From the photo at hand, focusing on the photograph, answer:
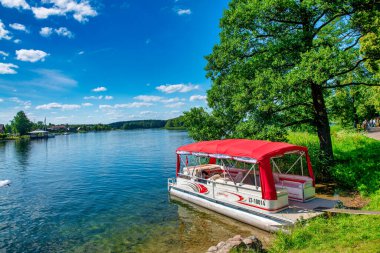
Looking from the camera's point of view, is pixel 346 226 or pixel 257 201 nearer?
pixel 346 226

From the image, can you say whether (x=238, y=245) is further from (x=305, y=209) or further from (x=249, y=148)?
(x=249, y=148)

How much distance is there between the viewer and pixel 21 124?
5763 inches

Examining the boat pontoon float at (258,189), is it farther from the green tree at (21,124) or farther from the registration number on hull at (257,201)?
the green tree at (21,124)

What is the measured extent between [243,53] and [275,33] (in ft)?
8.46

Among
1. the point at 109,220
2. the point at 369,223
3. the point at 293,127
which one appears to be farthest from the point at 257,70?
the point at 109,220

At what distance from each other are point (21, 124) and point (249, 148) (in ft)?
526

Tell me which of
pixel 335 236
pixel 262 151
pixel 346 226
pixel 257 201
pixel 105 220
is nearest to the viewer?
pixel 335 236

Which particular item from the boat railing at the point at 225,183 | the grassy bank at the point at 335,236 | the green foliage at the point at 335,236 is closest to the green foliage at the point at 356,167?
the grassy bank at the point at 335,236

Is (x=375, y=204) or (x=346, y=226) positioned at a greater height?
(x=375, y=204)

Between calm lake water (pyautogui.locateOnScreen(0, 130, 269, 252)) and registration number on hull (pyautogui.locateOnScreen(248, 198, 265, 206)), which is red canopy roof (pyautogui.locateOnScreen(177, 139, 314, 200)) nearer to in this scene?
registration number on hull (pyautogui.locateOnScreen(248, 198, 265, 206))

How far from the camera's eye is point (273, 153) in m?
14.5

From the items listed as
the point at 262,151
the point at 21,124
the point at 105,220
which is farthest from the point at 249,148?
the point at 21,124

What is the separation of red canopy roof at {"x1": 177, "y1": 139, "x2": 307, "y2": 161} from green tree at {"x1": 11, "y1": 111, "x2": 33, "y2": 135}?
156023 millimetres

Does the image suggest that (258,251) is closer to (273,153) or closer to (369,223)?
(369,223)
